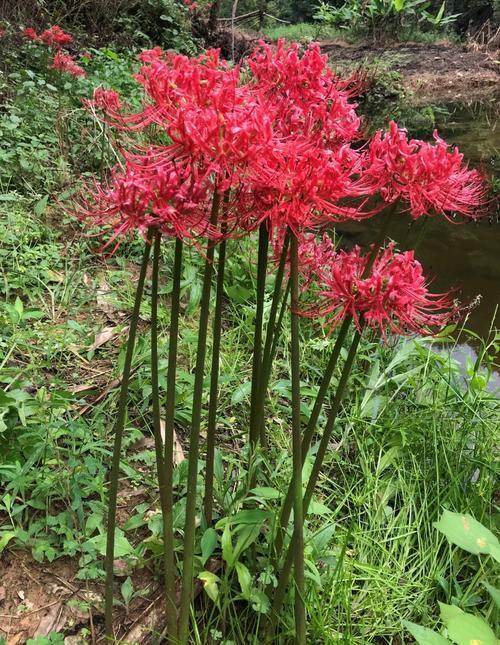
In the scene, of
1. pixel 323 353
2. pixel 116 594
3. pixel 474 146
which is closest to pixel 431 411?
pixel 323 353

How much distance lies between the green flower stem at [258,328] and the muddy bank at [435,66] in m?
11.7

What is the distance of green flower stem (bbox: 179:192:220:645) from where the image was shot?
3.86 feet

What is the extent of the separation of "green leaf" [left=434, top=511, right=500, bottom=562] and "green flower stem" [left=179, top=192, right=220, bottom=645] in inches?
26.4

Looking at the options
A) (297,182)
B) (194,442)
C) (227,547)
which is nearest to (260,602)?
(227,547)

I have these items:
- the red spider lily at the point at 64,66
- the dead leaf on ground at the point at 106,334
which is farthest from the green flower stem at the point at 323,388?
the red spider lily at the point at 64,66

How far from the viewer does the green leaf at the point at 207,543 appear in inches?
62.7

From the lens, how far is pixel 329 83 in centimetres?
142

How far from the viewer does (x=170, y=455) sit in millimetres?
1380

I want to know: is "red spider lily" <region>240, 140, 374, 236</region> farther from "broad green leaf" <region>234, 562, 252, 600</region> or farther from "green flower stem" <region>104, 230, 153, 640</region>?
"broad green leaf" <region>234, 562, 252, 600</region>

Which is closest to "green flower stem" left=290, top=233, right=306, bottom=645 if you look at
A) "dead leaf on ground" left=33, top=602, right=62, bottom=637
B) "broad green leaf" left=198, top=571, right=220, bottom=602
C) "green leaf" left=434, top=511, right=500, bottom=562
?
"broad green leaf" left=198, top=571, right=220, bottom=602

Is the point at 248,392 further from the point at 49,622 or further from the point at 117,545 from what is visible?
the point at 49,622

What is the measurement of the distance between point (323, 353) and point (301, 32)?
1901cm

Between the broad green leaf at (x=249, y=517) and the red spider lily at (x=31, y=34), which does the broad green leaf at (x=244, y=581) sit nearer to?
the broad green leaf at (x=249, y=517)

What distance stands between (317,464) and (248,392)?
1013 millimetres
